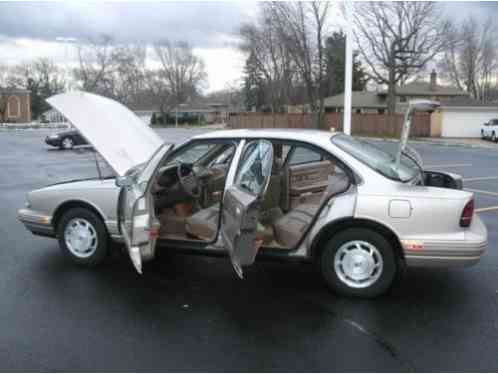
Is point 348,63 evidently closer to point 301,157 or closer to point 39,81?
point 301,157

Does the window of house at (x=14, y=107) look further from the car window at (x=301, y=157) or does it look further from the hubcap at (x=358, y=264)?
the hubcap at (x=358, y=264)

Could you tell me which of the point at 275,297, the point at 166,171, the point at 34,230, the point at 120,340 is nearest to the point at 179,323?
the point at 120,340

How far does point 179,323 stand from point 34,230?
2523 mm

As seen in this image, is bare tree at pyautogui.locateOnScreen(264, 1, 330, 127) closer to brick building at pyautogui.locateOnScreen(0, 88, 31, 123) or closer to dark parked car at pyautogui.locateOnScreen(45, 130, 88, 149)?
dark parked car at pyautogui.locateOnScreen(45, 130, 88, 149)

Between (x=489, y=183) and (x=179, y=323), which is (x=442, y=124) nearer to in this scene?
(x=489, y=183)

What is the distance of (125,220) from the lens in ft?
15.4

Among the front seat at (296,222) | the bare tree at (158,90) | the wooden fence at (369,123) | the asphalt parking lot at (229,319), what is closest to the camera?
the asphalt parking lot at (229,319)

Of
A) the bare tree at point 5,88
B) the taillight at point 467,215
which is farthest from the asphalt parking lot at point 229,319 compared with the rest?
the bare tree at point 5,88

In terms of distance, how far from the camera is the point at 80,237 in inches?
209

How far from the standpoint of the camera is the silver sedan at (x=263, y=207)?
4.24 metres

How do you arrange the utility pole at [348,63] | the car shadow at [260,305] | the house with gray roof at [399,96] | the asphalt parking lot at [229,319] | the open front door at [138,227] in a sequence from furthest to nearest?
the house with gray roof at [399,96] < the utility pole at [348,63] < the open front door at [138,227] < the car shadow at [260,305] < the asphalt parking lot at [229,319]

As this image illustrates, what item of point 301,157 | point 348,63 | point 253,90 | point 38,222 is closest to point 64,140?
point 348,63

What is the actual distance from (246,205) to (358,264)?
50.3 inches

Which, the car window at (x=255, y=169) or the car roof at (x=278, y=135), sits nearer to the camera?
the car window at (x=255, y=169)
